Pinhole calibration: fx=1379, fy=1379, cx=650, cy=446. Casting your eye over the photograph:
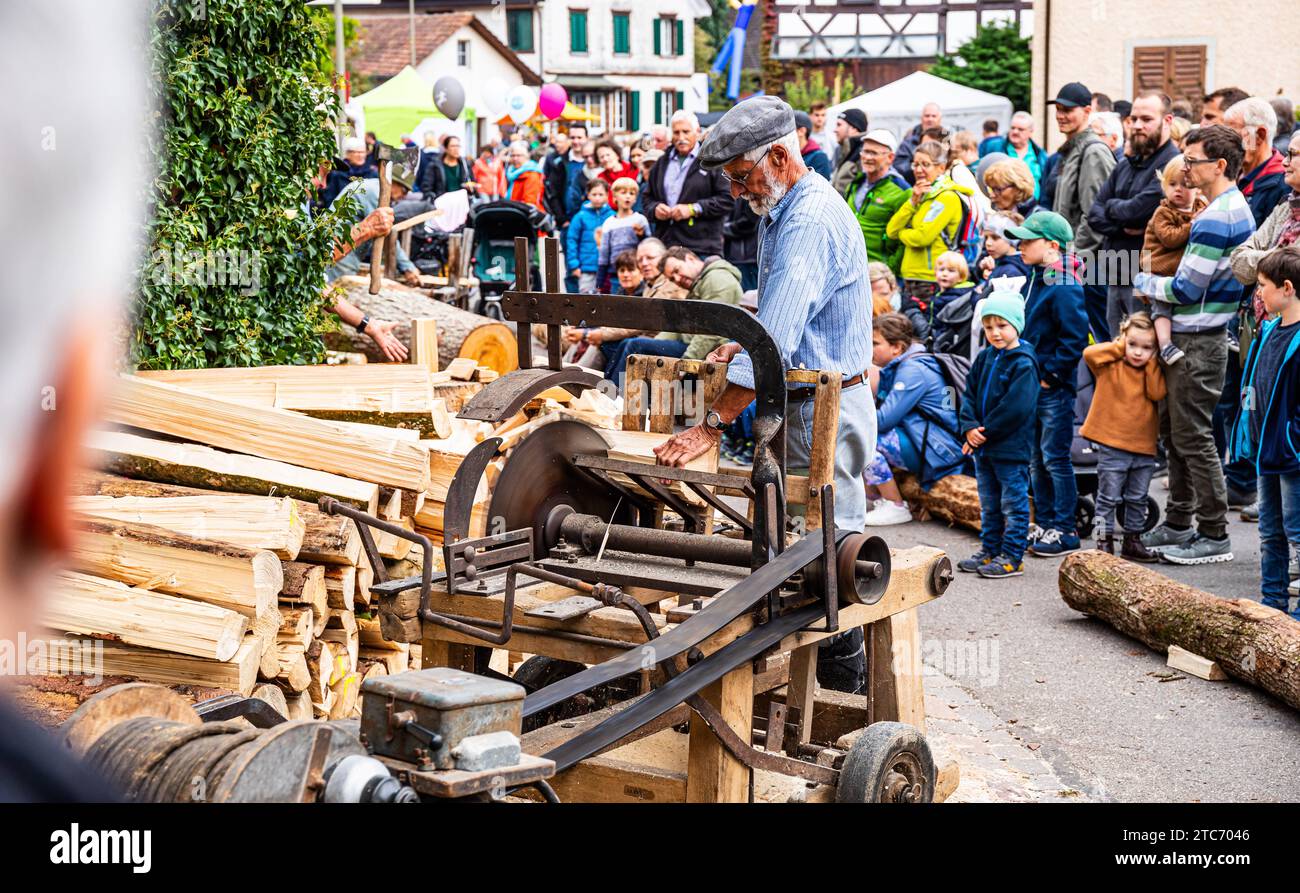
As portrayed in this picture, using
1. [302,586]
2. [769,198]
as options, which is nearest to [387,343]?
[302,586]

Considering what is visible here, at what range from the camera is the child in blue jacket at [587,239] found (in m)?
14.0

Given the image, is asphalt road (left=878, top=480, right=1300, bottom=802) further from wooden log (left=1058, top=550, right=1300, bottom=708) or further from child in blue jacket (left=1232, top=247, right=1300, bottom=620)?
child in blue jacket (left=1232, top=247, right=1300, bottom=620)

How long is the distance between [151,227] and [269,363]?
1.03 meters

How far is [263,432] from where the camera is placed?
205 inches

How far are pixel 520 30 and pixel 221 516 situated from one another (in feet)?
207

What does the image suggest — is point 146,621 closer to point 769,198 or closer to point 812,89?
point 769,198

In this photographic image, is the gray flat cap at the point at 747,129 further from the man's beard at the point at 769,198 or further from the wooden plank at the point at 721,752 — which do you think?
the wooden plank at the point at 721,752

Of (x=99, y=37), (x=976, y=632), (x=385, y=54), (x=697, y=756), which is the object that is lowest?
(x=976, y=632)

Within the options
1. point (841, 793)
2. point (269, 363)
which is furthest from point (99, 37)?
point (269, 363)

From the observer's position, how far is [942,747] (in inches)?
183

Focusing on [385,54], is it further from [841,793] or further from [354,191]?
[841,793]

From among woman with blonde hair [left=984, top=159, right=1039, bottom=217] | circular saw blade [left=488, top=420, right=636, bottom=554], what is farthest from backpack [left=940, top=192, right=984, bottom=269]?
circular saw blade [left=488, top=420, right=636, bottom=554]
